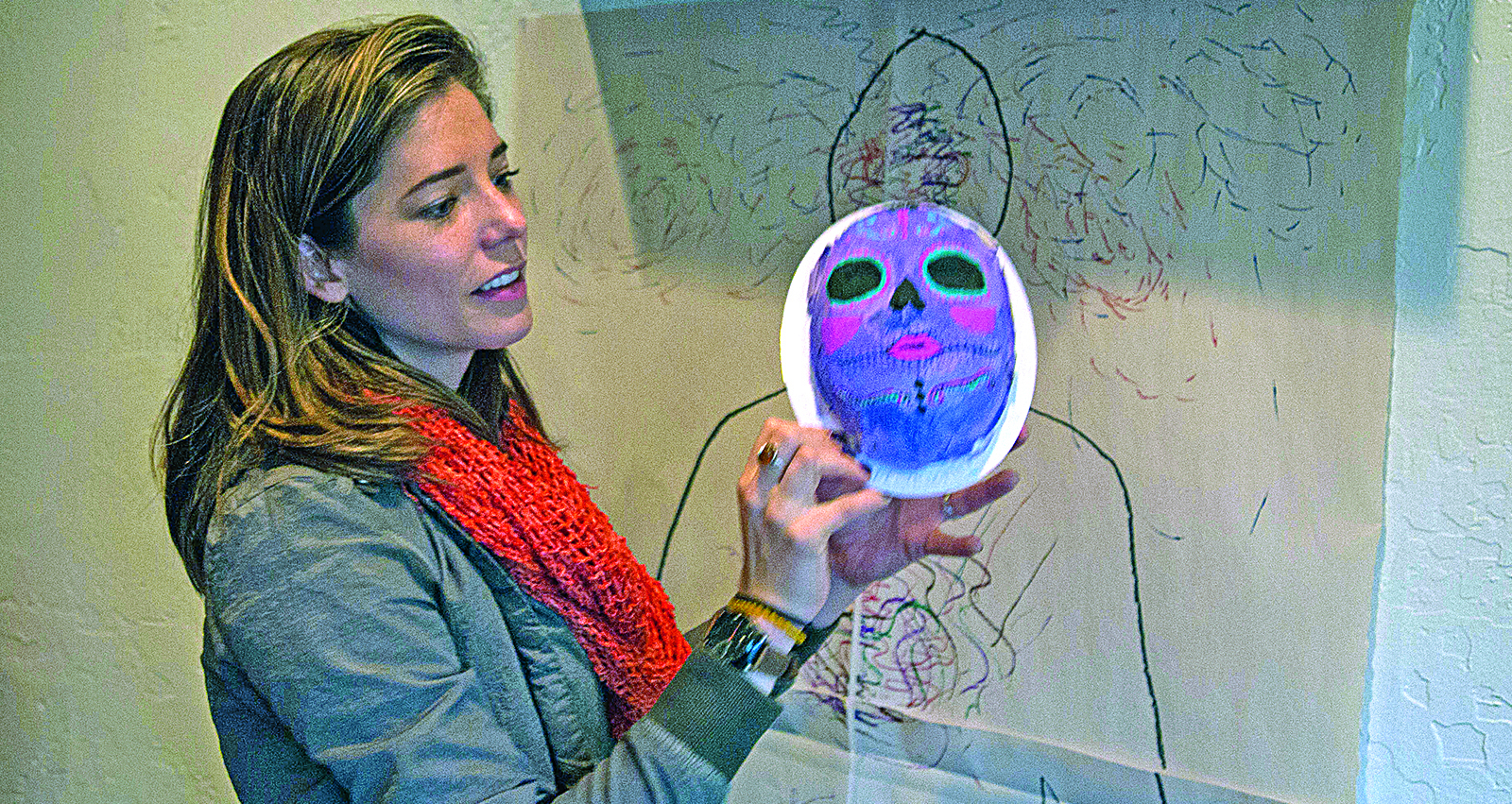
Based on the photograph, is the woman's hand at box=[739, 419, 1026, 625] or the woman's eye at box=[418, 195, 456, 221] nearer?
the woman's hand at box=[739, 419, 1026, 625]

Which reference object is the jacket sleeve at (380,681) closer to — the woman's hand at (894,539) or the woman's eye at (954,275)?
the woman's hand at (894,539)

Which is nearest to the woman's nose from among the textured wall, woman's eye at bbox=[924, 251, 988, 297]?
woman's eye at bbox=[924, 251, 988, 297]

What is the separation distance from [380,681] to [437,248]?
1.18 ft

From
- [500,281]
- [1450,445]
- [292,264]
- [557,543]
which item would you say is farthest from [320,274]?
[1450,445]

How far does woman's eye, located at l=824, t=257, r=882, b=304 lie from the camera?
843 millimetres

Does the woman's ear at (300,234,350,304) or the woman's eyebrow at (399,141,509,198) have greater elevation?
the woman's eyebrow at (399,141,509,198)

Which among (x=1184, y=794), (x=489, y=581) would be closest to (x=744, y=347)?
(x=489, y=581)

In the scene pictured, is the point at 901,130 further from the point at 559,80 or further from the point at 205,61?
the point at 205,61

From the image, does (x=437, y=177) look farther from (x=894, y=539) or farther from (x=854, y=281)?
(x=894, y=539)

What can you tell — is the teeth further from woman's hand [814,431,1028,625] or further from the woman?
woman's hand [814,431,1028,625]

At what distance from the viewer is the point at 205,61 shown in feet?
5.97

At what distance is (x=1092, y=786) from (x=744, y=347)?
628 millimetres

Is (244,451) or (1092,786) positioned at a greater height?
(244,451)

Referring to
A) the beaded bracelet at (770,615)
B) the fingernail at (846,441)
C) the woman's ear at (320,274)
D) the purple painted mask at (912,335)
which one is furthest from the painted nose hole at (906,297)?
the woman's ear at (320,274)
